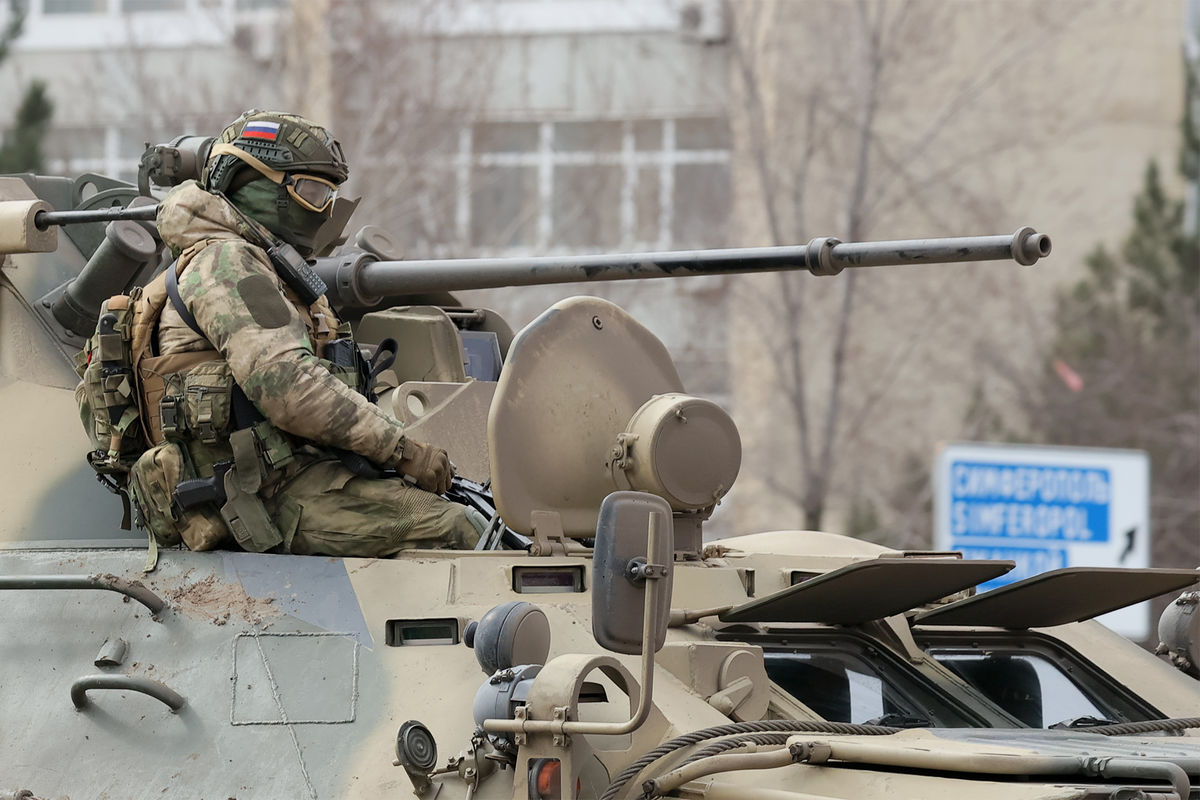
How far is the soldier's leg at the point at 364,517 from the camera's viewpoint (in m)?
5.85

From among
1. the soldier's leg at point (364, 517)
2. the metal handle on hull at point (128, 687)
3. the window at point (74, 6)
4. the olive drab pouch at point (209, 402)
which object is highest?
the window at point (74, 6)

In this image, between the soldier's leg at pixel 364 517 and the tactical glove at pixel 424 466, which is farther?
the tactical glove at pixel 424 466

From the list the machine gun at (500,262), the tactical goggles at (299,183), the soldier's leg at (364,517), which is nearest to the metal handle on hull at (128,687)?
the soldier's leg at (364,517)

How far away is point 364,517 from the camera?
5883 mm

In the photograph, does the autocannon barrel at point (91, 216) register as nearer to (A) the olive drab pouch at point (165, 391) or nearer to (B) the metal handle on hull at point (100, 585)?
(A) the olive drab pouch at point (165, 391)

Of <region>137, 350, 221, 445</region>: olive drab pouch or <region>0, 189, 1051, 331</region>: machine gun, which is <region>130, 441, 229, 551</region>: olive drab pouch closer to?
<region>137, 350, 221, 445</region>: olive drab pouch

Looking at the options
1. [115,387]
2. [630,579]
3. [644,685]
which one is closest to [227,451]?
[115,387]

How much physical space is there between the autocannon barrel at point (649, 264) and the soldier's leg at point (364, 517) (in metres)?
1.00

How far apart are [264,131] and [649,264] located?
1.29m

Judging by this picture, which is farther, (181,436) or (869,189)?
(869,189)

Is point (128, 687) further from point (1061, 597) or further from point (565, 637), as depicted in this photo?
point (1061, 597)

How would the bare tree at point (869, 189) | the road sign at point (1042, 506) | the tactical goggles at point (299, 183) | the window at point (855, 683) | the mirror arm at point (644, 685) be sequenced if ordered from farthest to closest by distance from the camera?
1. the bare tree at point (869, 189)
2. the road sign at point (1042, 506)
3. the tactical goggles at point (299, 183)
4. the window at point (855, 683)
5. the mirror arm at point (644, 685)

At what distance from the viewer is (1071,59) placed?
953 inches

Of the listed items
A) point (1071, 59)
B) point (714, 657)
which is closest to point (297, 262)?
point (714, 657)
